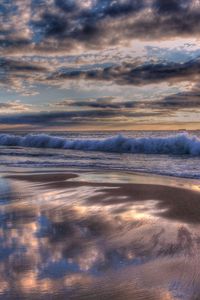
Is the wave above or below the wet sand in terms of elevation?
above

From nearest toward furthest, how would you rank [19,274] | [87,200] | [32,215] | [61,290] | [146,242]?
1. [61,290]
2. [19,274]
3. [146,242]
4. [32,215]
5. [87,200]

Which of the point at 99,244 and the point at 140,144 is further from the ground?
the point at 140,144

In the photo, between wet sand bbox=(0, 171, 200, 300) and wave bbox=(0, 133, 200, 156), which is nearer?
wet sand bbox=(0, 171, 200, 300)

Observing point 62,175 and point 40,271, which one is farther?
point 62,175

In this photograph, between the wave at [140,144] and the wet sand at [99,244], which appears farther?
the wave at [140,144]

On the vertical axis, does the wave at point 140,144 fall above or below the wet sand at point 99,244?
above

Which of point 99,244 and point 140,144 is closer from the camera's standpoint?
point 99,244

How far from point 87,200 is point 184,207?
187cm

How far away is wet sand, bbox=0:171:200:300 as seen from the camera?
3.26 metres

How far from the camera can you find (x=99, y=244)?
179 inches

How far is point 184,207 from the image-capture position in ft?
22.9

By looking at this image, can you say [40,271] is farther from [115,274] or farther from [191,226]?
[191,226]

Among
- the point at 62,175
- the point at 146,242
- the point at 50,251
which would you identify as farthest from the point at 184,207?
the point at 62,175

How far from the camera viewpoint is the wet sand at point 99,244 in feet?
10.7
